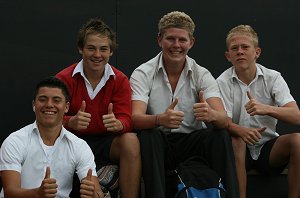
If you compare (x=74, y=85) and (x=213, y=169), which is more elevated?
(x=74, y=85)

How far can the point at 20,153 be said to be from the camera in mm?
3289

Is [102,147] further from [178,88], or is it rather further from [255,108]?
[255,108]

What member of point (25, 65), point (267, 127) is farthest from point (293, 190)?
point (25, 65)

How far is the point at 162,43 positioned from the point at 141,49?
0.63m

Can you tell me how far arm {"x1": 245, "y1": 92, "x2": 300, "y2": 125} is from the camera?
3.75m

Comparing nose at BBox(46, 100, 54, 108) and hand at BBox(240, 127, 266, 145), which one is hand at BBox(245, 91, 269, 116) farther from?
nose at BBox(46, 100, 54, 108)

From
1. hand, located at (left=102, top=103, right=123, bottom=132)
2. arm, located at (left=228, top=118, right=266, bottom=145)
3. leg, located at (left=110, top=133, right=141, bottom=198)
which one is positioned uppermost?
hand, located at (left=102, top=103, right=123, bottom=132)

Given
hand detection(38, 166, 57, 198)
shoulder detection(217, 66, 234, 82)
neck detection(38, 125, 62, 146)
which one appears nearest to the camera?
hand detection(38, 166, 57, 198)

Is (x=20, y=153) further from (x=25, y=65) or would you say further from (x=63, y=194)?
(x=25, y=65)

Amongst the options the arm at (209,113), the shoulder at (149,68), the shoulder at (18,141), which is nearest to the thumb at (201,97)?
the arm at (209,113)

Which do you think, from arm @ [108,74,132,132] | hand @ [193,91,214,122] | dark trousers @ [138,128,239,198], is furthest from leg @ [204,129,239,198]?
arm @ [108,74,132,132]

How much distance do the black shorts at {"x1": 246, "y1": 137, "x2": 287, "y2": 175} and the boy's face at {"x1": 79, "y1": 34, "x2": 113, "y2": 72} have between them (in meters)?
1.07

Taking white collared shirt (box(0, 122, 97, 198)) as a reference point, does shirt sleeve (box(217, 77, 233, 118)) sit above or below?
above

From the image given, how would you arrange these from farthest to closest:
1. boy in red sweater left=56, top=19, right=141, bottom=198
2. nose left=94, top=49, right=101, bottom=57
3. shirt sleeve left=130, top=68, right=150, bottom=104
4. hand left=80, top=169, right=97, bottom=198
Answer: shirt sleeve left=130, top=68, right=150, bottom=104, nose left=94, top=49, right=101, bottom=57, boy in red sweater left=56, top=19, right=141, bottom=198, hand left=80, top=169, right=97, bottom=198
